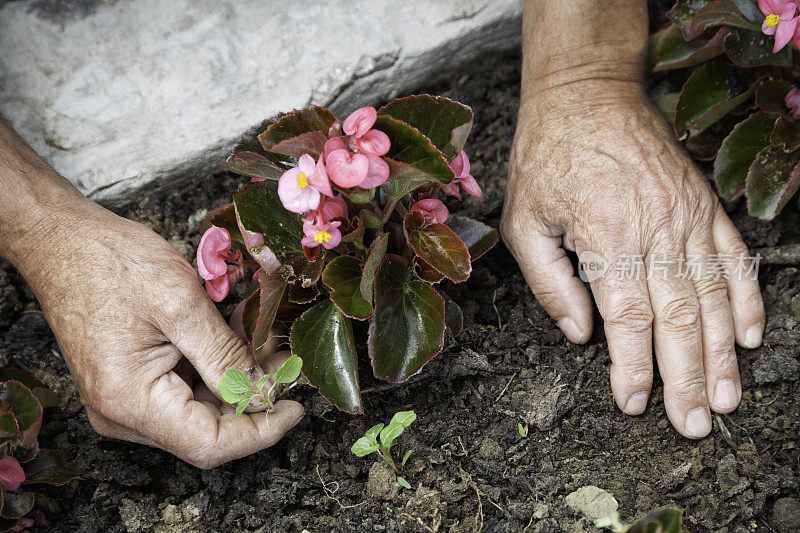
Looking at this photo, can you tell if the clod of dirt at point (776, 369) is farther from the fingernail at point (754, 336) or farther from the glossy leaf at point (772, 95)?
the glossy leaf at point (772, 95)

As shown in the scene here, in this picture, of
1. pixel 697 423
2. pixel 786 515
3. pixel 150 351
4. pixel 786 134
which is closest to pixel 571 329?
pixel 697 423

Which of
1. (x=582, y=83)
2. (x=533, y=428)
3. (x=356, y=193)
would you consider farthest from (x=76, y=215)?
(x=582, y=83)

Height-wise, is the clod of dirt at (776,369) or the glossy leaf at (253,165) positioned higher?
the glossy leaf at (253,165)

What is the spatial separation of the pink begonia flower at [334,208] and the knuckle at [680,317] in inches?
29.8

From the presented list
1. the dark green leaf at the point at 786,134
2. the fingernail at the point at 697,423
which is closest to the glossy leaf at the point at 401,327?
the fingernail at the point at 697,423

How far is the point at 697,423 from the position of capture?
1.45 m

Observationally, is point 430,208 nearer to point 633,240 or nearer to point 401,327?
point 401,327

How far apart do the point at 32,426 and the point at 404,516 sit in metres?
0.73

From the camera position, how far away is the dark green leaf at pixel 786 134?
1.54 m

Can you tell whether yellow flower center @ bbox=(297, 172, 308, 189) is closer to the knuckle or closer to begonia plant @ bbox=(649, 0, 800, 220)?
the knuckle

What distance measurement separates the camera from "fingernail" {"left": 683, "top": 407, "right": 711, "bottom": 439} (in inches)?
56.9

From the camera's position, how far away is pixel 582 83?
1735 mm

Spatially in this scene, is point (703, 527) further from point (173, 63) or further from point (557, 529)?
point (173, 63)

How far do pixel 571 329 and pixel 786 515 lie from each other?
0.55 metres
